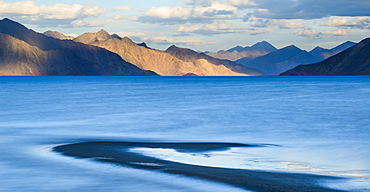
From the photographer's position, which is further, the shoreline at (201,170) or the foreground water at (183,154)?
the foreground water at (183,154)

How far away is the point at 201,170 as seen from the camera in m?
15.0

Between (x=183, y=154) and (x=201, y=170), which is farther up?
(x=201, y=170)

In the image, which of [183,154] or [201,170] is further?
[183,154]

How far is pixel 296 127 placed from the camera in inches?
1211

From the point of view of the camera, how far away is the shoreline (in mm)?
12781

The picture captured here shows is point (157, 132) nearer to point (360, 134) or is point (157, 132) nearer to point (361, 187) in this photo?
point (360, 134)

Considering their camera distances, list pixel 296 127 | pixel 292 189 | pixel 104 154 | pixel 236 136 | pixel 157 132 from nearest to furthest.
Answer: pixel 292 189
pixel 104 154
pixel 236 136
pixel 157 132
pixel 296 127

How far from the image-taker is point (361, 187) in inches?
505

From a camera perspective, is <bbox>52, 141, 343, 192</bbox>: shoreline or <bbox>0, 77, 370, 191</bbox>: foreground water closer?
<bbox>52, 141, 343, 192</bbox>: shoreline

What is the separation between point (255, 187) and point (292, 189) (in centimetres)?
97

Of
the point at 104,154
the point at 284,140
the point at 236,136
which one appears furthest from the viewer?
the point at 236,136

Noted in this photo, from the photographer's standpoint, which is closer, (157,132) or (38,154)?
(38,154)

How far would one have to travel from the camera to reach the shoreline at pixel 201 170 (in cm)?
1278

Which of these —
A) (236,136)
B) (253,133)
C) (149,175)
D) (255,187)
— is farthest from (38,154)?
(253,133)
